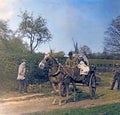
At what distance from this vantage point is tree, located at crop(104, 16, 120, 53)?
16.3 meters

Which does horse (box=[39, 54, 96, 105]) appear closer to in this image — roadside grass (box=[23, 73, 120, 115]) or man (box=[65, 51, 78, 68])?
man (box=[65, 51, 78, 68])

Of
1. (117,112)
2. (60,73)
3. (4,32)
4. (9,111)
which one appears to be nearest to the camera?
(117,112)

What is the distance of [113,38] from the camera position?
17297 mm

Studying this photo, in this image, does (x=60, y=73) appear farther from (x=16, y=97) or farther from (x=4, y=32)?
(x=4, y=32)

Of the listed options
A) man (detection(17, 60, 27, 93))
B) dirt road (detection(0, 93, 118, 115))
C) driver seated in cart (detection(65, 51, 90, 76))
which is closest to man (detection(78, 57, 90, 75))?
driver seated in cart (detection(65, 51, 90, 76))

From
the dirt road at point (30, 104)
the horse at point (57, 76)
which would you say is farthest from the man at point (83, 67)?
the dirt road at point (30, 104)

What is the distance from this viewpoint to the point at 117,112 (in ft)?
37.1

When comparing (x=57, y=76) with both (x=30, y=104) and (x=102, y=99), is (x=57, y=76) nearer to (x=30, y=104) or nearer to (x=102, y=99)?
(x=30, y=104)

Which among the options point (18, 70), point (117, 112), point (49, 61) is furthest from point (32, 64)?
point (117, 112)

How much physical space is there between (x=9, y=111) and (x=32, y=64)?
4.57 meters

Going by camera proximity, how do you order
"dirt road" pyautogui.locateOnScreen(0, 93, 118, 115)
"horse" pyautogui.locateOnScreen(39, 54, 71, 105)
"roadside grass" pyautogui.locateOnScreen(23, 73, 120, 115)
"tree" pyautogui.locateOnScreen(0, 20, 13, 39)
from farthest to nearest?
"tree" pyautogui.locateOnScreen(0, 20, 13, 39)
"horse" pyautogui.locateOnScreen(39, 54, 71, 105)
"dirt road" pyautogui.locateOnScreen(0, 93, 118, 115)
"roadside grass" pyautogui.locateOnScreen(23, 73, 120, 115)

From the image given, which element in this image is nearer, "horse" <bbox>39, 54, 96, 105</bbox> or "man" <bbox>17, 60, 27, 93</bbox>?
"horse" <bbox>39, 54, 96, 105</bbox>

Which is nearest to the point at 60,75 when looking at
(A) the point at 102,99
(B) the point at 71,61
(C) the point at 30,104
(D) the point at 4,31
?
(B) the point at 71,61

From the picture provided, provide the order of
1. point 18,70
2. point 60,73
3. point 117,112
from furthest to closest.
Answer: point 18,70, point 60,73, point 117,112
